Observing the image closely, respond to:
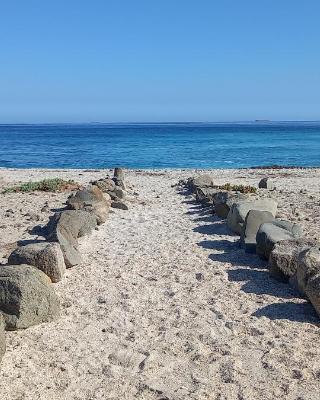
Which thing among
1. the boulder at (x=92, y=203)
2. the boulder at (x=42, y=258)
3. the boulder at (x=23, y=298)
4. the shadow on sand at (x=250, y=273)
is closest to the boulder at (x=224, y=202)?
the shadow on sand at (x=250, y=273)

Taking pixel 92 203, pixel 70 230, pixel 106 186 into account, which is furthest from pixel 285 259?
pixel 106 186

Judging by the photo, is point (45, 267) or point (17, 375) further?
point (45, 267)

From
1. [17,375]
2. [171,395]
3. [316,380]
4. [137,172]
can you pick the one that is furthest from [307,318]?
[137,172]

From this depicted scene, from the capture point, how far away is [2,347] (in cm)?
598

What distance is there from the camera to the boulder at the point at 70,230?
9648 millimetres

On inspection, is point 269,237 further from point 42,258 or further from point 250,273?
point 42,258

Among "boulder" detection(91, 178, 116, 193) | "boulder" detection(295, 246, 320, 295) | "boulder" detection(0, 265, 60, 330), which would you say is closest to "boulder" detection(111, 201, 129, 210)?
"boulder" detection(91, 178, 116, 193)

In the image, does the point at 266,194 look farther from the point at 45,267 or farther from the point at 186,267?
the point at 45,267

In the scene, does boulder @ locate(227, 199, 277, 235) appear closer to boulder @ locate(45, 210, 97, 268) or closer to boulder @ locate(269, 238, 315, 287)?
boulder @ locate(45, 210, 97, 268)

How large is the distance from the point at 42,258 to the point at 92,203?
6084 mm

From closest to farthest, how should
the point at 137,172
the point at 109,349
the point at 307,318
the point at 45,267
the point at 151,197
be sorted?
1. the point at 109,349
2. the point at 307,318
3. the point at 45,267
4. the point at 151,197
5. the point at 137,172

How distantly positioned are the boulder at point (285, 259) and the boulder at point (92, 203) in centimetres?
565

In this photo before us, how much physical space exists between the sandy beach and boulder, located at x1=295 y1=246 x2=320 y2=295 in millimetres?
269

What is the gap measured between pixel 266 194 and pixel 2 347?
1483 cm
